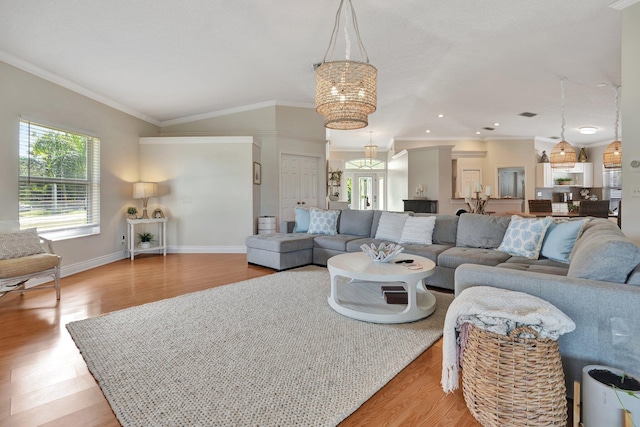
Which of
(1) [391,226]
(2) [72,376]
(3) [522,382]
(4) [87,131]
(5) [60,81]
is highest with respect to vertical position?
(5) [60,81]

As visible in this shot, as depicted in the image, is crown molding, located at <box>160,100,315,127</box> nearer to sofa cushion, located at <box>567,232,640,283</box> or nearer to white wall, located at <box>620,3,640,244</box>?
white wall, located at <box>620,3,640,244</box>

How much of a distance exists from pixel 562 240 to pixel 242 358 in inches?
121

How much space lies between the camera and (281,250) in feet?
14.9

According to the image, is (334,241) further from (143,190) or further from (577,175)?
(577,175)

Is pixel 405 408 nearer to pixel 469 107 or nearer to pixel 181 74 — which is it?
pixel 181 74

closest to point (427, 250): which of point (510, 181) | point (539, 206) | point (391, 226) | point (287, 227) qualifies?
point (391, 226)

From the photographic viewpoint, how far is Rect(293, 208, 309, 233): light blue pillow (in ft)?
17.8

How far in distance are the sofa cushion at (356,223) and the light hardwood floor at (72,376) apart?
2.33 m

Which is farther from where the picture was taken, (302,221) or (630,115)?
(302,221)

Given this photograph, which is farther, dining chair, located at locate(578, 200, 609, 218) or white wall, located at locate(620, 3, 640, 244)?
dining chair, located at locate(578, 200, 609, 218)

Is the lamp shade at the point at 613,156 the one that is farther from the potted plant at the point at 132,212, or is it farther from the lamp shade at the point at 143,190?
the potted plant at the point at 132,212

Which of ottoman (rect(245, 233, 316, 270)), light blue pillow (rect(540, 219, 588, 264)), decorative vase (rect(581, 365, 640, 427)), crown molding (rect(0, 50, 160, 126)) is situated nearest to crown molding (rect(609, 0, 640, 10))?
light blue pillow (rect(540, 219, 588, 264))

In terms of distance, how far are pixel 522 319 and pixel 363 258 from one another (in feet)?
6.41

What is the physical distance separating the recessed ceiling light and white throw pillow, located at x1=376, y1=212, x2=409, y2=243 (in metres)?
6.53
